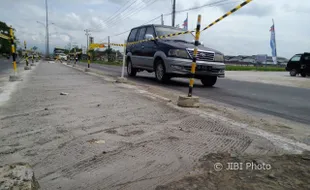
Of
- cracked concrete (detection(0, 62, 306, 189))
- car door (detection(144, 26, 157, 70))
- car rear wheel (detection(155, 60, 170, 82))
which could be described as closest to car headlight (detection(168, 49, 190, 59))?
car rear wheel (detection(155, 60, 170, 82))

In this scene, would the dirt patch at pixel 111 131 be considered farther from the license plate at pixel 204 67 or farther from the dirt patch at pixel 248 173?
the license plate at pixel 204 67

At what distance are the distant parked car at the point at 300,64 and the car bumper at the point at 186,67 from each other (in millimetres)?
15394

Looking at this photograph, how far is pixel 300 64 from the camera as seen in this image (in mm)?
21219

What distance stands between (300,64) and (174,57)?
16.8 meters

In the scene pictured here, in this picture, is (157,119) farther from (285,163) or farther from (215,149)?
(285,163)

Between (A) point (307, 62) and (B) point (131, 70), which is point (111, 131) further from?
(A) point (307, 62)

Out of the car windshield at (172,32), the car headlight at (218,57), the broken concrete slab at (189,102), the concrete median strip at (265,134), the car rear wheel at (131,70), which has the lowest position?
the concrete median strip at (265,134)

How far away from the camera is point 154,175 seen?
2283mm

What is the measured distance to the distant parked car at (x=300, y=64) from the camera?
20775mm

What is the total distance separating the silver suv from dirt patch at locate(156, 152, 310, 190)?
5899mm

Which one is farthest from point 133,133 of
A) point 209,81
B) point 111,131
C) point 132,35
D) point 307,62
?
point 307,62

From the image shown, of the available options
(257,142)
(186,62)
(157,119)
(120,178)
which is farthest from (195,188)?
(186,62)

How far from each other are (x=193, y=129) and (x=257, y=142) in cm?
82

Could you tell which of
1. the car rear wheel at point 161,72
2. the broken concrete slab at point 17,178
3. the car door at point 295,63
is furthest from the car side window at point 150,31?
the car door at point 295,63
